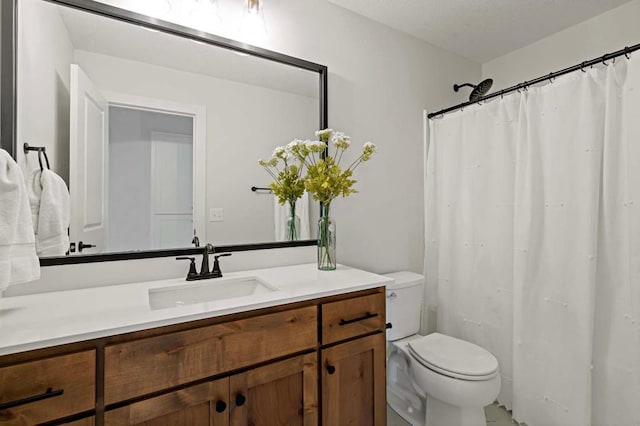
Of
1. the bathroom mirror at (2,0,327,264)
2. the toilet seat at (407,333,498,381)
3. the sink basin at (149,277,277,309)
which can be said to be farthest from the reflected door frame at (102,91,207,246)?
the toilet seat at (407,333,498,381)

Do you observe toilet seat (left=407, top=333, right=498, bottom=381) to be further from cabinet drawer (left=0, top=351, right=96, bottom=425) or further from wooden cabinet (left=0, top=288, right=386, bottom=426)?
cabinet drawer (left=0, top=351, right=96, bottom=425)

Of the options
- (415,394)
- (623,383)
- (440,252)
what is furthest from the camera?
(440,252)

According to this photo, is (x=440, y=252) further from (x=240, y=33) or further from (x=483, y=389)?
(x=240, y=33)

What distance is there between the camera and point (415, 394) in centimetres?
182

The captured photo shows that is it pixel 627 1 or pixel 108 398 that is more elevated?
pixel 627 1

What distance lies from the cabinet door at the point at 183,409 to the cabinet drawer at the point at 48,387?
0.29 ft

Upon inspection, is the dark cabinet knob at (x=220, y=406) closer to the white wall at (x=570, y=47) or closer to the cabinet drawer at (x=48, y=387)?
the cabinet drawer at (x=48, y=387)

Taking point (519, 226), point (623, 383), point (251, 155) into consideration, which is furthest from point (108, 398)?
point (623, 383)

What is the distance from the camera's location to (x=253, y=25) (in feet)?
5.45

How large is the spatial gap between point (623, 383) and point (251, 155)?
2.01 m

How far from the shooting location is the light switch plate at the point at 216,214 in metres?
1.54

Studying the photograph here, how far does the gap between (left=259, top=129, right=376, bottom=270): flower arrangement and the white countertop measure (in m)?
0.21

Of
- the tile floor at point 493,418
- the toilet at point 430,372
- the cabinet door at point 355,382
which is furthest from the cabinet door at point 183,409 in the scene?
the tile floor at point 493,418

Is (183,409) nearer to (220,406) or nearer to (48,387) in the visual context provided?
(220,406)
